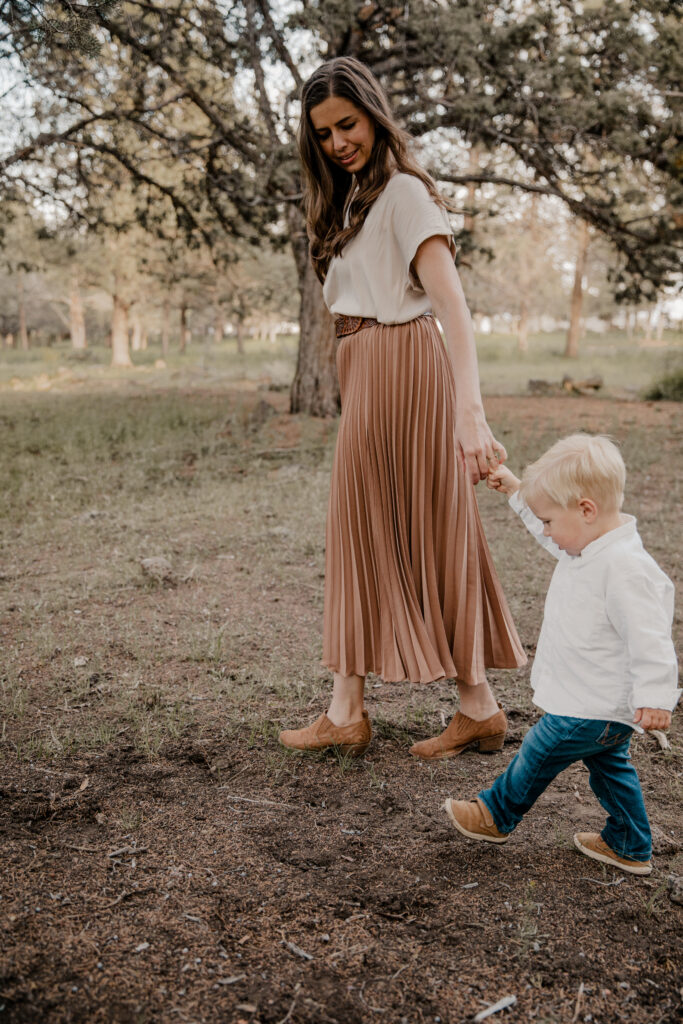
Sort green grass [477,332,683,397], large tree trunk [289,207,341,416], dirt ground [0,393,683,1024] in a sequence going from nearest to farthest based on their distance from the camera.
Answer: dirt ground [0,393,683,1024] < large tree trunk [289,207,341,416] < green grass [477,332,683,397]

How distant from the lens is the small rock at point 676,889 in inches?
83.7

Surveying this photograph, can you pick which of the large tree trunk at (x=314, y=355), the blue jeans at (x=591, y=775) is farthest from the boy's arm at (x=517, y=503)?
the large tree trunk at (x=314, y=355)

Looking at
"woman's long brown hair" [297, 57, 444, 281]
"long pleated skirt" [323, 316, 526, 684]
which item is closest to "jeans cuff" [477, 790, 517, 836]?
"long pleated skirt" [323, 316, 526, 684]

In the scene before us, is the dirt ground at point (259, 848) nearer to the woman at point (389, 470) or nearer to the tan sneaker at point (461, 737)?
the tan sneaker at point (461, 737)

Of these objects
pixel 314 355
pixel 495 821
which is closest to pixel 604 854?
pixel 495 821

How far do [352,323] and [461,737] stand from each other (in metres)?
1.48

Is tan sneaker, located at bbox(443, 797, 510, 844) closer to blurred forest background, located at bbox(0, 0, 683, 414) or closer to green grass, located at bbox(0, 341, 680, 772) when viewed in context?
green grass, located at bbox(0, 341, 680, 772)

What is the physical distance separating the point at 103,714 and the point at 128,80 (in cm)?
874

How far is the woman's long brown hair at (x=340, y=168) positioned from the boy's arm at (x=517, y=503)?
2.98 feet

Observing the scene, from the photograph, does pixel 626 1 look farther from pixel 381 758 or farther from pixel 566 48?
pixel 381 758

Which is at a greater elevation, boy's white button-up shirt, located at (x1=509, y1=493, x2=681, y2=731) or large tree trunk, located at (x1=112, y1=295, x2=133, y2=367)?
large tree trunk, located at (x1=112, y1=295, x2=133, y2=367)

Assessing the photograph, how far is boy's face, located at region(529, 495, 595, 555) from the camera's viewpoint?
6.73 ft

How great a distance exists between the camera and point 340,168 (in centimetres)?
275

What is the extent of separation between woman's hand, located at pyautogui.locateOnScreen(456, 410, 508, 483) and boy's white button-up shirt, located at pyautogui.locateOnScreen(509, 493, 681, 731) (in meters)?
0.40
